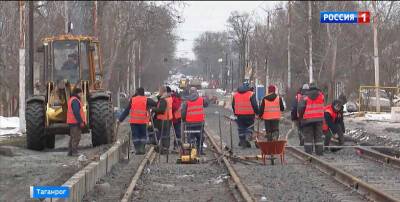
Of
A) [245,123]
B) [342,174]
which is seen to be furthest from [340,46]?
[342,174]

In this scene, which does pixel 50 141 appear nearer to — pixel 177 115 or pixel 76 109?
pixel 177 115

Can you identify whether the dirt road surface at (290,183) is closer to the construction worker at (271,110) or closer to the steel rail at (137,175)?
the construction worker at (271,110)

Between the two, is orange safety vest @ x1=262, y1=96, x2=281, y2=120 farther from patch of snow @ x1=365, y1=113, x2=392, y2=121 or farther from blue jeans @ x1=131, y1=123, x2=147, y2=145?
patch of snow @ x1=365, y1=113, x2=392, y2=121

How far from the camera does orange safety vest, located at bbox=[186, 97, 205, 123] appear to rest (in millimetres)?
19797

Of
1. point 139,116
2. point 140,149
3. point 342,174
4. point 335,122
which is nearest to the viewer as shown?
point 342,174

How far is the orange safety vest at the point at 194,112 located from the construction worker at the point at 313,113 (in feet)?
8.29

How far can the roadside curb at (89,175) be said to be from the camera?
11727 mm

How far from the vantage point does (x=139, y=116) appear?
20.2m

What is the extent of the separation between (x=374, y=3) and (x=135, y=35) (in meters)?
21.3

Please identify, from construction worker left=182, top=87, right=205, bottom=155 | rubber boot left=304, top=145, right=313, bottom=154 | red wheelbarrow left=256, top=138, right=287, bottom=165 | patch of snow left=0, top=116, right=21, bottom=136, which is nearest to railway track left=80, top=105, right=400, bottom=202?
rubber boot left=304, top=145, right=313, bottom=154

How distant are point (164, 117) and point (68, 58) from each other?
3.51m

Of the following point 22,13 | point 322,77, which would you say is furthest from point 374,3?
point 22,13

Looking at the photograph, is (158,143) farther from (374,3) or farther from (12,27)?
(12,27)

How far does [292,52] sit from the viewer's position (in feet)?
204
